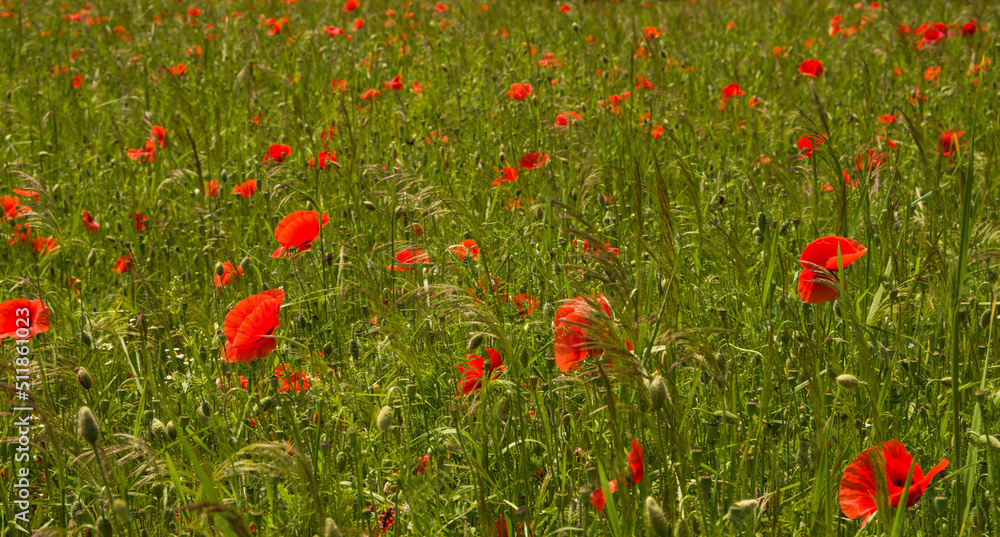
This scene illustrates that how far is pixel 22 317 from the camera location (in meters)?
1.83

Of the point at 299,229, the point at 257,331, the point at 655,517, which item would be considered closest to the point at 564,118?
the point at 299,229

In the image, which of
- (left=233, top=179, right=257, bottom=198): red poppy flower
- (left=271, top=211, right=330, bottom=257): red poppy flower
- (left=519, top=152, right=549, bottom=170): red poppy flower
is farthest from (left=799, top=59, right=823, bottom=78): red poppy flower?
(left=271, top=211, right=330, bottom=257): red poppy flower

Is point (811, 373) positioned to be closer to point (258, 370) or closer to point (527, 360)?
point (527, 360)

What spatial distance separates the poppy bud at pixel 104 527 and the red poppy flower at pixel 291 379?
0.51 meters

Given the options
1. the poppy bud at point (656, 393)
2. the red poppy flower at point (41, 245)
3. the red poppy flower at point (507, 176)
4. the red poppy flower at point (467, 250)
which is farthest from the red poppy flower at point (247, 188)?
the poppy bud at point (656, 393)

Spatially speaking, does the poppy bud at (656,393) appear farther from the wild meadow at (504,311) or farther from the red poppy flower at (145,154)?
the red poppy flower at (145,154)

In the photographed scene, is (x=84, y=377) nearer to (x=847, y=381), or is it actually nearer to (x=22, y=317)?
(x=22, y=317)

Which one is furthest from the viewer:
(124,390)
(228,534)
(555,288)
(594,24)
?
(594,24)

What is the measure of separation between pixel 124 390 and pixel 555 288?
112 cm

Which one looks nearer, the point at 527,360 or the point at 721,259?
the point at 527,360

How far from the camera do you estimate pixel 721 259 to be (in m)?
2.17

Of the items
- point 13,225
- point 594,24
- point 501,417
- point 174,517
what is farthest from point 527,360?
point 594,24

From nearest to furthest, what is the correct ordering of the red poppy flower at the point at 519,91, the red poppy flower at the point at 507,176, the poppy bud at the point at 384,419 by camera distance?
1. the poppy bud at the point at 384,419
2. the red poppy flower at the point at 507,176
3. the red poppy flower at the point at 519,91

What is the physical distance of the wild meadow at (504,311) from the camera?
1.31 meters
